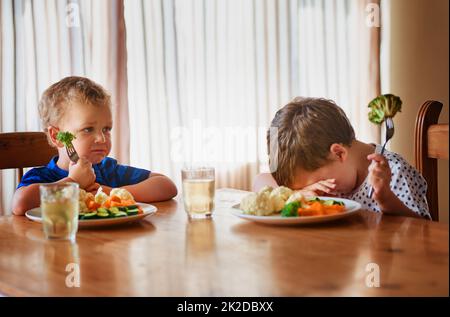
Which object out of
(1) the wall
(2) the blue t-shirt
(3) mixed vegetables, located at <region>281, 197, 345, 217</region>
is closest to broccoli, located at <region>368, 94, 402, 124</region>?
(3) mixed vegetables, located at <region>281, 197, 345, 217</region>

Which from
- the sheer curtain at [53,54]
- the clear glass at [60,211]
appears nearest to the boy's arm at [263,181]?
the clear glass at [60,211]

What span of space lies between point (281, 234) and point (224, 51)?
2.64 meters

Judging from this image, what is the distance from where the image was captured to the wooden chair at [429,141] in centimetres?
130

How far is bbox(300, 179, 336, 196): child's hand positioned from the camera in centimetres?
149

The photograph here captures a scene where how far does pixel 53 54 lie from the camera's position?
2.97m

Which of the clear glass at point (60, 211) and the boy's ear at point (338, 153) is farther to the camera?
Result: the boy's ear at point (338, 153)

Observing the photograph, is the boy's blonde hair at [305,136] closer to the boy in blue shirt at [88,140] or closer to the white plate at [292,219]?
the boy in blue shirt at [88,140]

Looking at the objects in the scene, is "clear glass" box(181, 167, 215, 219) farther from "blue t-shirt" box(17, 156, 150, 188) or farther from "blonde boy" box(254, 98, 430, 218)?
"blue t-shirt" box(17, 156, 150, 188)

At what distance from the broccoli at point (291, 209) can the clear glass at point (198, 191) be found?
18 cm

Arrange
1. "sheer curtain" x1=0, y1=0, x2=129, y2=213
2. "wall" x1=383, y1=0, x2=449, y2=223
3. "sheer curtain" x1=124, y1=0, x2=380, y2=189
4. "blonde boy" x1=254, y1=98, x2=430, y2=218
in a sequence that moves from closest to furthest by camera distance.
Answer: "blonde boy" x1=254, y1=98, x2=430, y2=218, "sheer curtain" x1=0, y1=0, x2=129, y2=213, "sheer curtain" x1=124, y1=0, x2=380, y2=189, "wall" x1=383, y1=0, x2=449, y2=223

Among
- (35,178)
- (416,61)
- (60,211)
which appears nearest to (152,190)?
(35,178)

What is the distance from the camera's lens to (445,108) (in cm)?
401

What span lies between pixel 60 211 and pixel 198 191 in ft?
0.99

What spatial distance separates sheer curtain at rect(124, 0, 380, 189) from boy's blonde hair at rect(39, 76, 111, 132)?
1.45 metres
